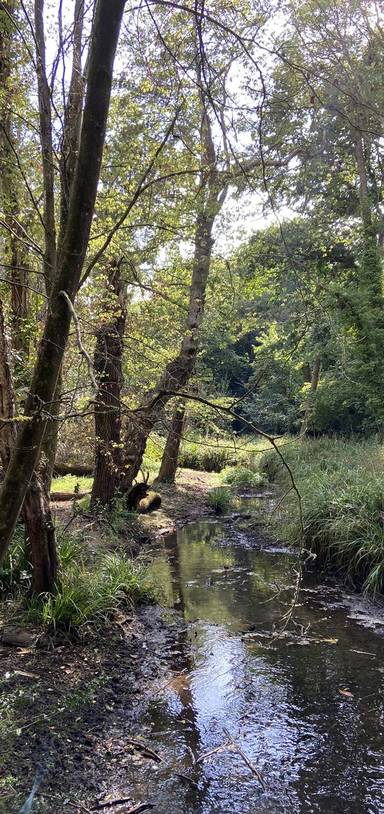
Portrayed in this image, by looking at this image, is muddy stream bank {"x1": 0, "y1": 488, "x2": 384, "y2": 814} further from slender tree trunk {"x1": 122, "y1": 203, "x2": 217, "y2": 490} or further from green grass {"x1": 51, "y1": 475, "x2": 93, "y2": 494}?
green grass {"x1": 51, "y1": 475, "x2": 93, "y2": 494}

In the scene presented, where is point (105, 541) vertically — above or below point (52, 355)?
below

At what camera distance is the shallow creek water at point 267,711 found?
317 cm

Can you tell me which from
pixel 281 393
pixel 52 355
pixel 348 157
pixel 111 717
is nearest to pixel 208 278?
pixel 348 157

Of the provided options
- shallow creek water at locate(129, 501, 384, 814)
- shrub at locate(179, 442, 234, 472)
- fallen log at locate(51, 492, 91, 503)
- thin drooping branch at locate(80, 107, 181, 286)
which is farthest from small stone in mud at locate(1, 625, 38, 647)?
shrub at locate(179, 442, 234, 472)

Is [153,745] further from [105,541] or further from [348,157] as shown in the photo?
[348,157]

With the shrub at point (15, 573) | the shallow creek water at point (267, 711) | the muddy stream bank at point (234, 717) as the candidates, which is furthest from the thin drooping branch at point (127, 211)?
the shrub at point (15, 573)

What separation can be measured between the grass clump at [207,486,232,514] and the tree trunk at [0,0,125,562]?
11768 mm

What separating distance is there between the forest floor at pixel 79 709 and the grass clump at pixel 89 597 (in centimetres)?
15

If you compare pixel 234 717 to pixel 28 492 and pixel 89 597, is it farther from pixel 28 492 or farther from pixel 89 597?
pixel 28 492

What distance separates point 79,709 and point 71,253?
3447 millimetres

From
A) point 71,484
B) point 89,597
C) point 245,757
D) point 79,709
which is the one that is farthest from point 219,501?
point 245,757

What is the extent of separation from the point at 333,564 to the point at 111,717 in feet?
15.3

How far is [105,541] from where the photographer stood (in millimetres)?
8141

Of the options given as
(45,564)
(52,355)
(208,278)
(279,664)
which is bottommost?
(279,664)
